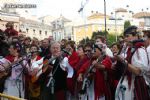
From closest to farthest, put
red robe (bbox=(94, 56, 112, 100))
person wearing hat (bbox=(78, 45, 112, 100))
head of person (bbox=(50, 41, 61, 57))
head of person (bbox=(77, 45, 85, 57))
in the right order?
person wearing hat (bbox=(78, 45, 112, 100)) < red robe (bbox=(94, 56, 112, 100)) < head of person (bbox=(50, 41, 61, 57)) < head of person (bbox=(77, 45, 85, 57))

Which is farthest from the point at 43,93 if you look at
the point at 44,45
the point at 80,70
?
the point at 44,45

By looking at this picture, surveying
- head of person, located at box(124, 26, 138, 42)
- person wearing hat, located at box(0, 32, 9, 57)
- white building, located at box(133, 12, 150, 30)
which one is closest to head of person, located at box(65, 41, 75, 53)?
person wearing hat, located at box(0, 32, 9, 57)

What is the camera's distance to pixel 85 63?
941cm

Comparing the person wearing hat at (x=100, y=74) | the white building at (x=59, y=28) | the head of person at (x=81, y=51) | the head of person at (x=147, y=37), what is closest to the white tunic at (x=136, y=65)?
the head of person at (x=147, y=37)

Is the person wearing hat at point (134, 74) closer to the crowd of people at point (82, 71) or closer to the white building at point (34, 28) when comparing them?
the crowd of people at point (82, 71)

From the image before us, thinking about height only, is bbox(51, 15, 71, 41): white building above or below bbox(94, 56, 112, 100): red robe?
below

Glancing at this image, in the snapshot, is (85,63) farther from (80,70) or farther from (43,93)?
(43,93)

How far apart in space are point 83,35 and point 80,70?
13547 cm

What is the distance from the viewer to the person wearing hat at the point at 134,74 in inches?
314

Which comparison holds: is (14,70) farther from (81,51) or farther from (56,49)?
(81,51)

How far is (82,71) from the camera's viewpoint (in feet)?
30.5

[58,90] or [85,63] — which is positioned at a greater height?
[85,63]

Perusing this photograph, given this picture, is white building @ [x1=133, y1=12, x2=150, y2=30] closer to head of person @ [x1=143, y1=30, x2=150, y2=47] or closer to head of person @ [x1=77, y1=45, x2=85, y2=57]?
head of person @ [x1=77, y1=45, x2=85, y2=57]

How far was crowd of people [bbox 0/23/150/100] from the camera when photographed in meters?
8.10
